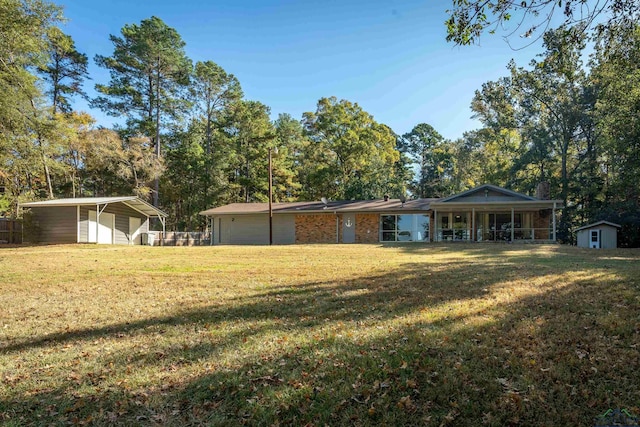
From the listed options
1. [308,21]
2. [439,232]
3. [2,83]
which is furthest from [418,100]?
[2,83]

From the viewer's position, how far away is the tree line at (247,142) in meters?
24.4

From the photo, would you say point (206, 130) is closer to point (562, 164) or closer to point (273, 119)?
point (273, 119)

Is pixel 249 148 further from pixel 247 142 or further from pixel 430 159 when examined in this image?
pixel 430 159

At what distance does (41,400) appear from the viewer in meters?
2.77

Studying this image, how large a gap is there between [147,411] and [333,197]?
1182 inches

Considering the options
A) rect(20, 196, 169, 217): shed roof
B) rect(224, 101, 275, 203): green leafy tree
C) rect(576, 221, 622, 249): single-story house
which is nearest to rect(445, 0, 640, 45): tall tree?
rect(576, 221, 622, 249): single-story house

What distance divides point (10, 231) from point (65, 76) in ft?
47.5

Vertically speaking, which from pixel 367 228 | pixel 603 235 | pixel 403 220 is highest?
pixel 403 220

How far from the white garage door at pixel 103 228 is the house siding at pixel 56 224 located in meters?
0.96

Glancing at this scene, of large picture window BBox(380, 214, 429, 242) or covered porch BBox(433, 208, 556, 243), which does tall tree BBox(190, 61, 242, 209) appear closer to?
large picture window BBox(380, 214, 429, 242)

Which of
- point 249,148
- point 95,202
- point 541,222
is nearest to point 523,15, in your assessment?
point 541,222

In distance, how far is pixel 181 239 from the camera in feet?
85.3

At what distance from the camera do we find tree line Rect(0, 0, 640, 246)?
24.4 meters

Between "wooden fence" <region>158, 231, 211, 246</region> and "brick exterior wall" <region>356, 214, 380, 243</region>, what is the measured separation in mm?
12456
